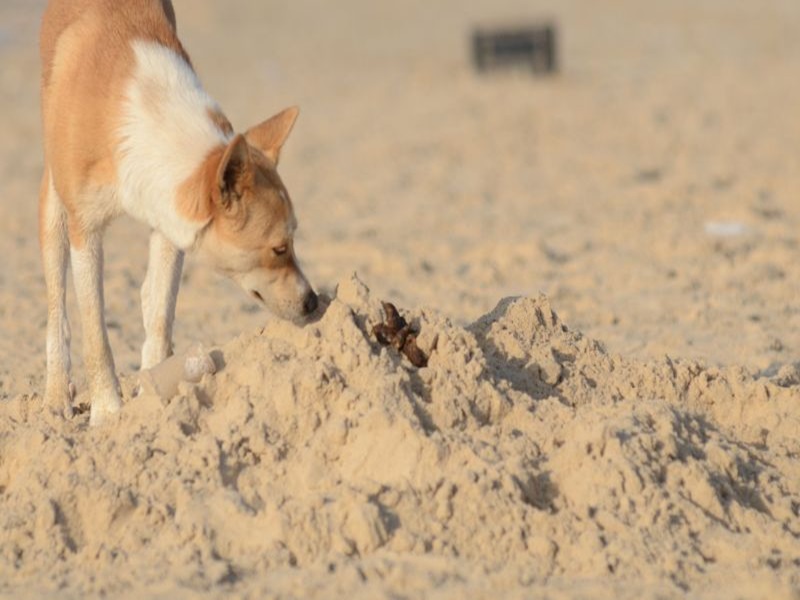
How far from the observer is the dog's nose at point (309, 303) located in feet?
17.8

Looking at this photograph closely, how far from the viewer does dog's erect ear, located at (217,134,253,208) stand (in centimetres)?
498

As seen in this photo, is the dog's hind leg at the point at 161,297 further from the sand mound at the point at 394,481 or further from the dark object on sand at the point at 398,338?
the dark object on sand at the point at 398,338

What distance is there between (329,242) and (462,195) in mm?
2200

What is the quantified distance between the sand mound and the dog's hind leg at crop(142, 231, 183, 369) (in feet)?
2.36

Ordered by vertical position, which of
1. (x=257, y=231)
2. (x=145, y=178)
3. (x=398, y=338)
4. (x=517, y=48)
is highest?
(x=145, y=178)

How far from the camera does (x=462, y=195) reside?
1248 centimetres

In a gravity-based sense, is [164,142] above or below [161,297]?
above

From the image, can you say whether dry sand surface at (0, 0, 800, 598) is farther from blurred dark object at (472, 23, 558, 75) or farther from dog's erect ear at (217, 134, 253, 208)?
blurred dark object at (472, 23, 558, 75)

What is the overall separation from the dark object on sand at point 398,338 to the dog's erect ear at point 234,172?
0.72 metres

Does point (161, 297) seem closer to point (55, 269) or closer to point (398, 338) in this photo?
point (55, 269)

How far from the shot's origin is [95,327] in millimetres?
6023

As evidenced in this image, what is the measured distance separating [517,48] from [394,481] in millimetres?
14697

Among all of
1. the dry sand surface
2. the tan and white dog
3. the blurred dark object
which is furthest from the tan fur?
the blurred dark object

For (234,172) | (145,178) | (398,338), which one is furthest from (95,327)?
(398,338)
